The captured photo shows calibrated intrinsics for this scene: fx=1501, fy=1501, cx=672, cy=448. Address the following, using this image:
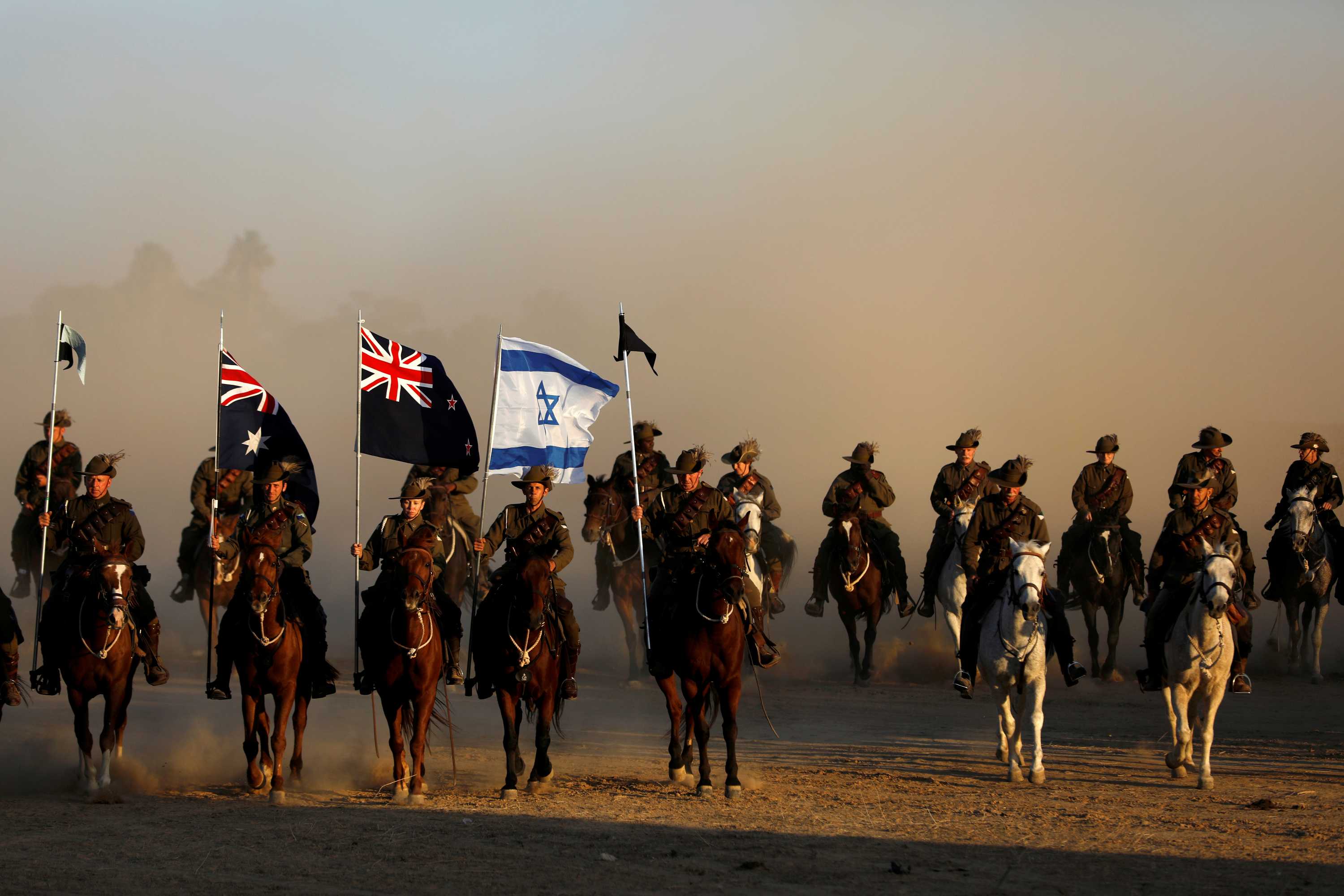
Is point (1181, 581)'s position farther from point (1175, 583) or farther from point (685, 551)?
point (685, 551)

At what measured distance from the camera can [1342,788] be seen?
1416 centimetres

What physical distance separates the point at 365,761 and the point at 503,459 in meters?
3.45

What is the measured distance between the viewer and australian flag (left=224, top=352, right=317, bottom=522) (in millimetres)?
15859

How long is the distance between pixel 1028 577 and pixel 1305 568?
10.9m

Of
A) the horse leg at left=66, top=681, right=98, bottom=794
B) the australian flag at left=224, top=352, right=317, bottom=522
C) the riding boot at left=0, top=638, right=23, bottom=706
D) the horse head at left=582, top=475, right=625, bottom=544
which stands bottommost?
the horse leg at left=66, top=681, right=98, bottom=794

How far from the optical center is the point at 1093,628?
77.7 ft

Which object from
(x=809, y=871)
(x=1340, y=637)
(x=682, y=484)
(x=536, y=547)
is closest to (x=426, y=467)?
(x=682, y=484)

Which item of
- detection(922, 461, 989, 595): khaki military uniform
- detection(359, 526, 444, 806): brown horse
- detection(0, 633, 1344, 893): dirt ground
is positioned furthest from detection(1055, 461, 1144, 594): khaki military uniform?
detection(359, 526, 444, 806): brown horse

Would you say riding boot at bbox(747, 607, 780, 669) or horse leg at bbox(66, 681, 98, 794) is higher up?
riding boot at bbox(747, 607, 780, 669)

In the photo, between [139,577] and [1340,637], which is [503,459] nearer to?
[139,577]

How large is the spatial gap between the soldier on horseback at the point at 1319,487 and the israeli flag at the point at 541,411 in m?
12.3

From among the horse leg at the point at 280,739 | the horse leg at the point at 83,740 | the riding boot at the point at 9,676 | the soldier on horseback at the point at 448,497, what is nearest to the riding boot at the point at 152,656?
the horse leg at the point at 83,740

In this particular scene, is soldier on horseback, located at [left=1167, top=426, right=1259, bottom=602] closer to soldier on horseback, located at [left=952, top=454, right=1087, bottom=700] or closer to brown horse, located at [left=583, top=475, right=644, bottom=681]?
soldier on horseback, located at [left=952, top=454, right=1087, bottom=700]

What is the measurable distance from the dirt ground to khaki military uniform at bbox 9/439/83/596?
3644 mm
